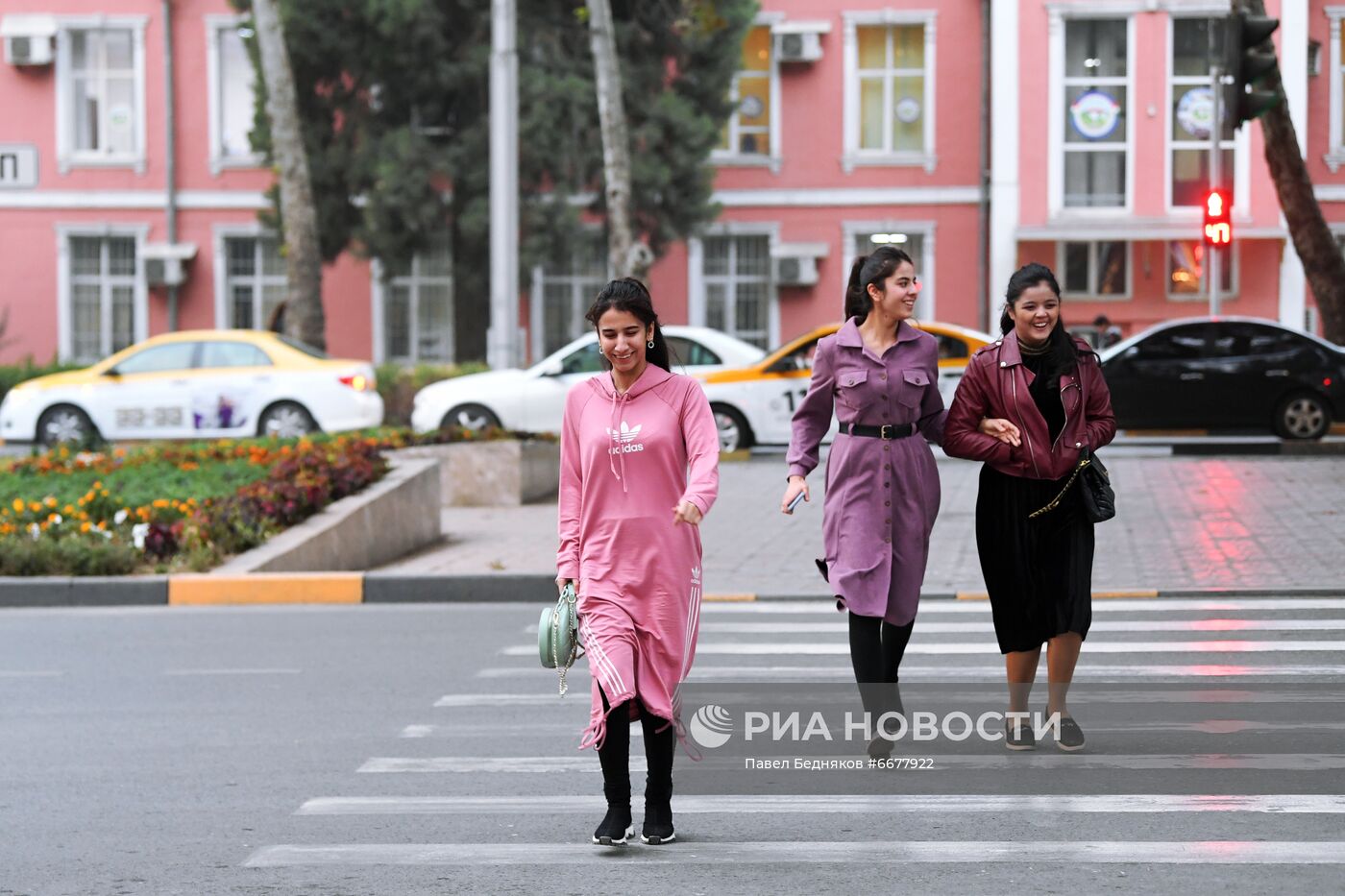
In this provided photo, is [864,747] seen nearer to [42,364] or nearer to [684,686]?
[684,686]

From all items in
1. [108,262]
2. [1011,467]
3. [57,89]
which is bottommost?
[1011,467]

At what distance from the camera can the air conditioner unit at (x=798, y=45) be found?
1419 inches

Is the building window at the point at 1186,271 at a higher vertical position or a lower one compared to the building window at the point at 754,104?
lower

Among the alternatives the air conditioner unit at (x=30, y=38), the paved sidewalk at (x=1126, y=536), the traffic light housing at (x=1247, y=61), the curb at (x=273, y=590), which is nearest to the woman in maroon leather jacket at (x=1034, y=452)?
the paved sidewalk at (x=1126, y=536)

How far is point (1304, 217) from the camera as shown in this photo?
23.4m

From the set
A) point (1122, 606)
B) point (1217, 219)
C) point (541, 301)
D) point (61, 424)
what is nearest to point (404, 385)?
point (61, 424)

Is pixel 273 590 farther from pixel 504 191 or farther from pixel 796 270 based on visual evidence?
pixel 796 270

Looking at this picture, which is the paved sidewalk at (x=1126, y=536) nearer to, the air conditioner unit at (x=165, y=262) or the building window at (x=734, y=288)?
the building window at (x=734, y=288)

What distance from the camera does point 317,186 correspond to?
32.9 meters

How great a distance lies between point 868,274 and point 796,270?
94.7 feet

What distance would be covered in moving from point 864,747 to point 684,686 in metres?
1.34

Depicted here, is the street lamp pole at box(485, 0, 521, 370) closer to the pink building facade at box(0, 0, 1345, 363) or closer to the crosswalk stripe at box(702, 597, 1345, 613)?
the pink building facade at box(0, 0, 1345, 363)

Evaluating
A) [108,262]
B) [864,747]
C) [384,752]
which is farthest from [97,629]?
[108,262]

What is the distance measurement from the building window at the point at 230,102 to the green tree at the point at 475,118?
3661mm
